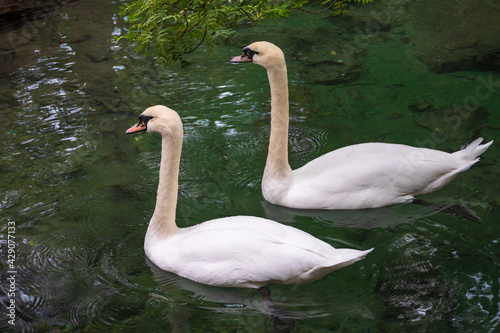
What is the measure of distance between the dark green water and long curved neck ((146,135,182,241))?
1.10ft

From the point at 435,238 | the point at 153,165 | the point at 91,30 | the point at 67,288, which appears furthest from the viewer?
the point at 91,30

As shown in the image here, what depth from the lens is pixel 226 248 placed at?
4.11 meters

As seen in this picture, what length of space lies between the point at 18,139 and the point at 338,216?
394 centimetres

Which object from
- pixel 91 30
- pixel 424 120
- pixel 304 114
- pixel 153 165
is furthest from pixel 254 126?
pixel 91 30

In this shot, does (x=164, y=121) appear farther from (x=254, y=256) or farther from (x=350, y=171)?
(x=350, y=171)

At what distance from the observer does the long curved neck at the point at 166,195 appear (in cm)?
449

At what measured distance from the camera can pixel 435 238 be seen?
470 cm

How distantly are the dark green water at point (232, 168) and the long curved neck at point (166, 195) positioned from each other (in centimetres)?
33

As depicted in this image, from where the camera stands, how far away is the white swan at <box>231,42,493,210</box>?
503 cm

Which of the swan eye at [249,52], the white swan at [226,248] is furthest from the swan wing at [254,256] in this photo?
the swan eye at [249,52]

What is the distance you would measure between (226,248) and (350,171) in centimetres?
147

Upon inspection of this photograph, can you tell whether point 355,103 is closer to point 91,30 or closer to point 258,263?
point 258,263

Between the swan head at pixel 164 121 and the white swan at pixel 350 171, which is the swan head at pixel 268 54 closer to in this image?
the white swan at pixel 350 171

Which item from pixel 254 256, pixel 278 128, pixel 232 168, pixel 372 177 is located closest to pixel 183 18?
pixel 278 128
